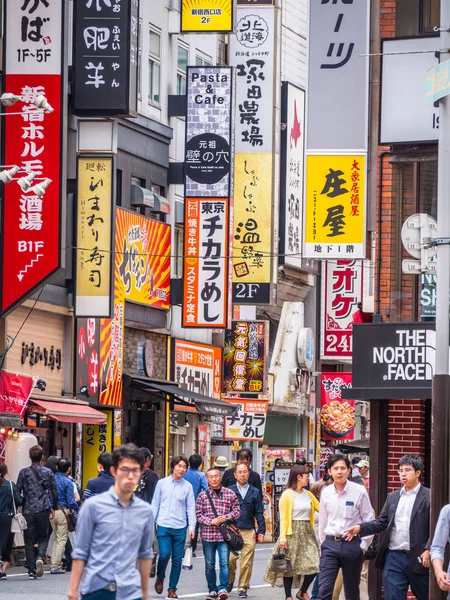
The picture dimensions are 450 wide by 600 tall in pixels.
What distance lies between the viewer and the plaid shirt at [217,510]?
21172 mm

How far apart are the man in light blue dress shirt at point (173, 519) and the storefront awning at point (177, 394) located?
50.0 feet

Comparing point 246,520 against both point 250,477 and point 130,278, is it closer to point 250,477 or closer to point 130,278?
point 250,477

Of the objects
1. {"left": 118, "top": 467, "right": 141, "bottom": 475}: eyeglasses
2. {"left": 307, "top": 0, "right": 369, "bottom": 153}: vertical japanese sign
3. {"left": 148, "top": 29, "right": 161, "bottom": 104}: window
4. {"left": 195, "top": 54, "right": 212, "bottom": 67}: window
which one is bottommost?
{"left": 118, "top": 467, "right": 141, "bottom": 475}: eyeglasses

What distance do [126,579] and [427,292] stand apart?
10.5 meters

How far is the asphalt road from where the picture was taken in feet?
70.2

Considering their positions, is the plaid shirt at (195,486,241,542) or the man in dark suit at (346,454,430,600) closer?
the man in dark suit at (346,454,430,600)

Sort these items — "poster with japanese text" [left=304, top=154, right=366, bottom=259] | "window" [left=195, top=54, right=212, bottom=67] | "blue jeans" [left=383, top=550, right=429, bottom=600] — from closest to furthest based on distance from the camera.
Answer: "blue jeans" [left=383, top=550, right=429, bottom=600]
"poster with japanese text" [left=304, top=154, right=366, bottom=259]
"window" [left=195, top=54, right=212, bottom=67]

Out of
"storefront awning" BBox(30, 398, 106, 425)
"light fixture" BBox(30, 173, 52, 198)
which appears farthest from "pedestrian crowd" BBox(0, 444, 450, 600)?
"light fixture" BBox(30, 173, 52, 198)

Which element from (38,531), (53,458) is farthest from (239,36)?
(38,531)

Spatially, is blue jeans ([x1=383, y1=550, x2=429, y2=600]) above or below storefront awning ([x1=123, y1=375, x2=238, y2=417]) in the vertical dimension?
below

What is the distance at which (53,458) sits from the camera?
2705cm

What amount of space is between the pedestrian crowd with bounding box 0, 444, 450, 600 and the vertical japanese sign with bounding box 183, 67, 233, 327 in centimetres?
870

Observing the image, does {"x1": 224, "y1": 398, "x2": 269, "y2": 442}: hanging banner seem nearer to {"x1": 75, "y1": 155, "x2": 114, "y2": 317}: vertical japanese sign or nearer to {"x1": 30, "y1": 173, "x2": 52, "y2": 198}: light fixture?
{"x1": 75, "y1": 155, "x2": 114, "y2": 317}: vertical japanese sign

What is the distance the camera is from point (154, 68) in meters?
39.7
